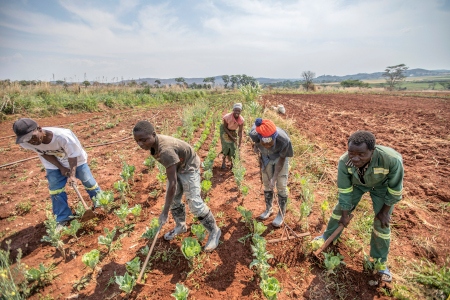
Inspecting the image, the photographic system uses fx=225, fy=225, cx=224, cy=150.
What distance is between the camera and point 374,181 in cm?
245

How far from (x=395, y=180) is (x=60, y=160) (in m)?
4.56

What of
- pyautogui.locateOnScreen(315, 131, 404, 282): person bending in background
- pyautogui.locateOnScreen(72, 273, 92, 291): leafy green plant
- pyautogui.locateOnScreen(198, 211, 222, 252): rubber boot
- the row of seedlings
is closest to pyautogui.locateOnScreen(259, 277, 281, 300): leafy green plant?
the row of seedlings

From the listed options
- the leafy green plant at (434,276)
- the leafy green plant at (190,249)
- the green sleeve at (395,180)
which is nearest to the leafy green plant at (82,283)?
the leafy green plant at (190,249)

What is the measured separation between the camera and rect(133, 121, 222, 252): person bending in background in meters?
2.39

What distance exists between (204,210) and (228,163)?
11.3ft

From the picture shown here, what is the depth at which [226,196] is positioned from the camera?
184 inches

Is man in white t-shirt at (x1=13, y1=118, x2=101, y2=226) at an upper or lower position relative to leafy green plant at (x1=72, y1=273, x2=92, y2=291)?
upper

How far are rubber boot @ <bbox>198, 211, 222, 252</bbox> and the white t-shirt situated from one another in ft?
7.51

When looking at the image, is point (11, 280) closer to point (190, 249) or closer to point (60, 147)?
point (190, 249)

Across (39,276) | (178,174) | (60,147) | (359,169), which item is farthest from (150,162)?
(359,169)

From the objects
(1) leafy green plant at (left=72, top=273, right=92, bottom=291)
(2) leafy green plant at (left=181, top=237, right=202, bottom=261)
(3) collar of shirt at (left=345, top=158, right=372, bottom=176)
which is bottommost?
(1) leafy green plant at (left=72, top=273, right=92, bottom=291)

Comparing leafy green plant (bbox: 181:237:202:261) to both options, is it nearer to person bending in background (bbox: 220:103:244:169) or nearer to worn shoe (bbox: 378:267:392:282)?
worn shoe (bbox: 378:267:392:282)

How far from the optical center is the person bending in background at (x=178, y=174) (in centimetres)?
239

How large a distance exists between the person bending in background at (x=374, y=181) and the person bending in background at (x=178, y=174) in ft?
5.66
